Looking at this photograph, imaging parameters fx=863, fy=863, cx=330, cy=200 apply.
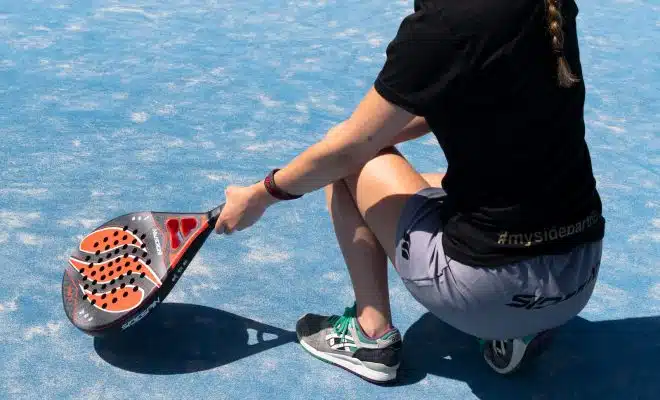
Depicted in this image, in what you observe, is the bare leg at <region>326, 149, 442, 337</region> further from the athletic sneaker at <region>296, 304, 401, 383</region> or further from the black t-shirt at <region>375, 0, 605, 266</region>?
the black t-shirt at <region>375, 0, 605, 266</region>

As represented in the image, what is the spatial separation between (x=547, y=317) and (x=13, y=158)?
→ 199 cm

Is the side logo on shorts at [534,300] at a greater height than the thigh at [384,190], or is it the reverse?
the thigh at [384,190]

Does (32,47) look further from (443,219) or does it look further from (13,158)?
(443,219)

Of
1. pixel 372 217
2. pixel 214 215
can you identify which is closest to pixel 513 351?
pixel 372 217

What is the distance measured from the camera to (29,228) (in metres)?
2.60

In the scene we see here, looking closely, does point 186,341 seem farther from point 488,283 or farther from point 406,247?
point 488,283

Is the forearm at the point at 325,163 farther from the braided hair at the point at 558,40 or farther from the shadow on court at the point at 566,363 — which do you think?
the shadow on court at the point at 566,363

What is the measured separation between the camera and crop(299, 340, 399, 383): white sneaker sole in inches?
81.3

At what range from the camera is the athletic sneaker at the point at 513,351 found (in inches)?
80.3

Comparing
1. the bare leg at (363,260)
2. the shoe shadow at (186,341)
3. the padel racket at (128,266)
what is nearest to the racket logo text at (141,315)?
the padel racket at (128,266)

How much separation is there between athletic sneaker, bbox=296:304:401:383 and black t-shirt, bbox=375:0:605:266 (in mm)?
401

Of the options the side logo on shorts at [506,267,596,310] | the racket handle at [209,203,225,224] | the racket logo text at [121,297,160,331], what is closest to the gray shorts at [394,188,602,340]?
the side logo on shorts at [506,267,596,310]

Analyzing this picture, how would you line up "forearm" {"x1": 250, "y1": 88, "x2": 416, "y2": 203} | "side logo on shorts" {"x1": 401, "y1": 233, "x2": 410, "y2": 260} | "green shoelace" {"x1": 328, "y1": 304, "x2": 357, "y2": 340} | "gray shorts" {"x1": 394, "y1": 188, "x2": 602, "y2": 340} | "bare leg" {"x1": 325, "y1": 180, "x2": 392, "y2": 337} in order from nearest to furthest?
"forearm" {"x1": 250, "y1": 88, "x2": 416, "y2": 203} → "gray shorts" {"x1": 394, "y1": 188, "x2": 602, "y2": 340} → "side logo on shorts" {"x1": 401, "y1": 233, "x2": 410, "y2": 260} → "bare leg" {"x1": 325, "y1": 180, "x2": 392, "y2": 337} → "green shoelace" {"x1": 328, "y1": 304, "x2": 357, "y2": 340}

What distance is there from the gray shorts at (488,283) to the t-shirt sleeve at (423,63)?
362 millimetres
